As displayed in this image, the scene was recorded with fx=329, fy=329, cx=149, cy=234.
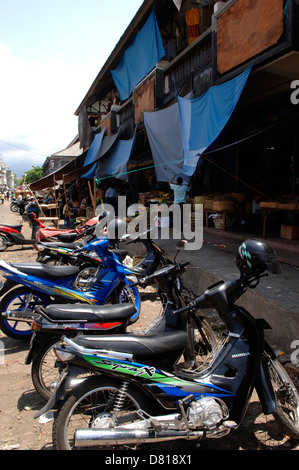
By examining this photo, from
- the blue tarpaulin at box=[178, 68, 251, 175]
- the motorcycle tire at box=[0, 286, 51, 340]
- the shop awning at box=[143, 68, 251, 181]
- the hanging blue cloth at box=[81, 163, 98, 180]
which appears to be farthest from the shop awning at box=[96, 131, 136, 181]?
the motorcycle tire at box=[0, 286, 51, 340]

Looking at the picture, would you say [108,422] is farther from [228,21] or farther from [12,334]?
[228,21]

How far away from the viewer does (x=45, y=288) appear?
13.0 ft

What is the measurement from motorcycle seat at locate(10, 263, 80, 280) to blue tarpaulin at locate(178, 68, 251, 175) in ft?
10.6

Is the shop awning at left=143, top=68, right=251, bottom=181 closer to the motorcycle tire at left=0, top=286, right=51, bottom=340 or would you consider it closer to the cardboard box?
the cardboard box

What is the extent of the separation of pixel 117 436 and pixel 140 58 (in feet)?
39.5

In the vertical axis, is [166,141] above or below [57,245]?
above

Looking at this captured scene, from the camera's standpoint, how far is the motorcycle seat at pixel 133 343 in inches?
85.7

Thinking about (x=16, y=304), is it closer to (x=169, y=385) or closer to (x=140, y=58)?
(x=169, y=385)

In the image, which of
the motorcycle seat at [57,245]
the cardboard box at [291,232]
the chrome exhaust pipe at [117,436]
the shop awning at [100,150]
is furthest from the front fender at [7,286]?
the shop awning at [100,150]

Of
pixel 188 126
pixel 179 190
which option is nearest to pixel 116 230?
pixel 188 126

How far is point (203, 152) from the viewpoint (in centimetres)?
598

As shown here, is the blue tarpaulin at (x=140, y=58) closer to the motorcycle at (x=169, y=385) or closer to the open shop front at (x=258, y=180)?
the open shop front at (x=258, y=180)

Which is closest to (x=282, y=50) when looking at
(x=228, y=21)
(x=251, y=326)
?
(x=228, y=21)

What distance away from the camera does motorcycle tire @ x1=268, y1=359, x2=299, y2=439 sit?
236 cm
